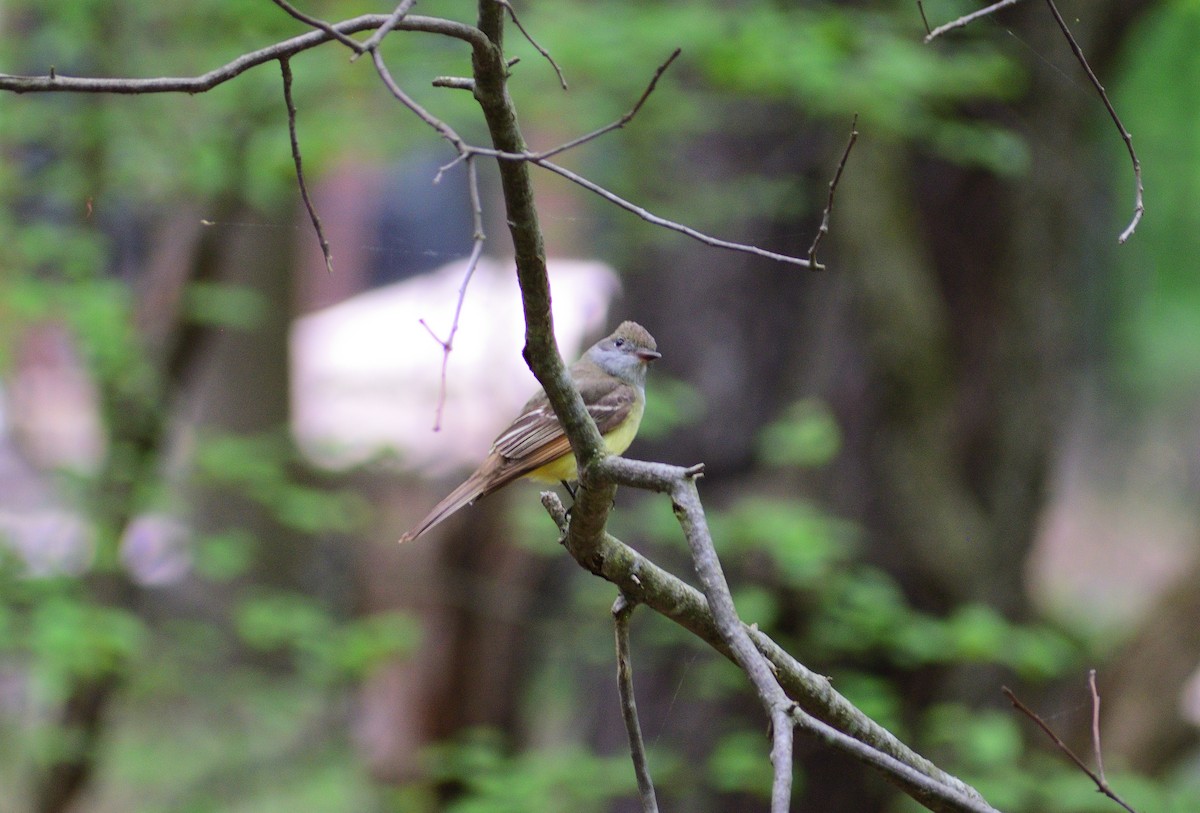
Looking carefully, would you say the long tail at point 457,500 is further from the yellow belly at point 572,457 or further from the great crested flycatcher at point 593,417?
the yellow belly at point 572,457

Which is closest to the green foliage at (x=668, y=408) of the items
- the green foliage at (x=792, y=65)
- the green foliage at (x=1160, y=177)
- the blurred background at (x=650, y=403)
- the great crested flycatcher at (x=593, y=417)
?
the blurred background at (x=650, y=403)

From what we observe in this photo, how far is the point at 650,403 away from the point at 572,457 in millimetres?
2289

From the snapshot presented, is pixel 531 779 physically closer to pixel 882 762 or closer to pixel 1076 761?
pixel 1076 761

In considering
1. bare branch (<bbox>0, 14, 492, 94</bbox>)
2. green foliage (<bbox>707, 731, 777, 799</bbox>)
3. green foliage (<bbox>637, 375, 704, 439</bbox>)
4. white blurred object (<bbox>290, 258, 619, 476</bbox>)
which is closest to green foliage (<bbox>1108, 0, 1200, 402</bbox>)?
green foliage (<bbox>637, 375, 704, 439</bbox>)

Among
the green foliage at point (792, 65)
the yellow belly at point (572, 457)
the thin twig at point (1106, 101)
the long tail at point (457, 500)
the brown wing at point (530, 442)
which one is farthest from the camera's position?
the green foliage at point (792, 65)

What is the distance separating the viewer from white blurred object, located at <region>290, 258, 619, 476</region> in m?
4.27

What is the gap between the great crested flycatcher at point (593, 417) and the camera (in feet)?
9.90

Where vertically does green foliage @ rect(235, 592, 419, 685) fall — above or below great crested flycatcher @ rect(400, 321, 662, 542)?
below

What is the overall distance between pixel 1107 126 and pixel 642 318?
262 centimetres

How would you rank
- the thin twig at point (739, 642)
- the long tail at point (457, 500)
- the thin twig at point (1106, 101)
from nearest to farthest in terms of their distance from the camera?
the thin twig at point (739, 642) → the thin twig at point (1106, 101) → the long tail at point (457, 500)

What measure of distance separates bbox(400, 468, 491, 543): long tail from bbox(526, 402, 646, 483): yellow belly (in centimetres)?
20

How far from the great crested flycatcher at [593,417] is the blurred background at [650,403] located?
165 cm

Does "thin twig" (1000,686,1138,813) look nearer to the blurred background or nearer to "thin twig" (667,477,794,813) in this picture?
"thin twig" (667,477,794,813)

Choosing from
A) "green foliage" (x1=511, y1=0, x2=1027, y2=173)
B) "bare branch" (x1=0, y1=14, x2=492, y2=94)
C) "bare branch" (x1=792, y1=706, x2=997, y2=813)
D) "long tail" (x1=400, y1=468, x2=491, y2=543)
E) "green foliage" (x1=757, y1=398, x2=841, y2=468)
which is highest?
A: "bare branch" (x1=0, y1=14, x2=492, y2=94)
